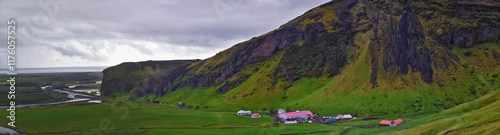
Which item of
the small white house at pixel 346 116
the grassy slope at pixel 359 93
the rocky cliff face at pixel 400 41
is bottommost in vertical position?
the small white house at pixel 346 116

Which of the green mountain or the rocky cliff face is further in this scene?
the rocky cliff face

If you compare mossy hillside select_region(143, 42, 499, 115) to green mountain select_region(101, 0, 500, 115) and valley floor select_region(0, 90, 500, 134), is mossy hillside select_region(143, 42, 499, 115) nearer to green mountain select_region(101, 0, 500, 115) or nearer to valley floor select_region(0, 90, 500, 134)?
green mountain select_region(101, 0, 500, 115)

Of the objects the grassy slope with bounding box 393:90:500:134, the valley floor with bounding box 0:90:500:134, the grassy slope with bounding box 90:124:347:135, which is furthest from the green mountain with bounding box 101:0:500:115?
the grassy slope with bounding box 393:90:500:134

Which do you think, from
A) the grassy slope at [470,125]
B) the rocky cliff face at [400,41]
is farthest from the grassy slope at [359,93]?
the grassy slope at [470,125]

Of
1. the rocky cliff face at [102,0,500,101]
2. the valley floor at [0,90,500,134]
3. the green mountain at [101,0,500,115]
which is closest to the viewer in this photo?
the valley floor at [0,90,500,134]

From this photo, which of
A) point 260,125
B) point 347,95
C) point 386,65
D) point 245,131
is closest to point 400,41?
point 386,65

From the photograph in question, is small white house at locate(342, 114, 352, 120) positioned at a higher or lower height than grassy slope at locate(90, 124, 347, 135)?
lower

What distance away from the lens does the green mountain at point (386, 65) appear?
382 feet

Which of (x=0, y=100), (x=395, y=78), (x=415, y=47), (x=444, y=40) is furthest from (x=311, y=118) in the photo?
(x=0, y=100)

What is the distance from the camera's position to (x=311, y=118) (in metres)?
108

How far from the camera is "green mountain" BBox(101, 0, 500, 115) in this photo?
116562 mm

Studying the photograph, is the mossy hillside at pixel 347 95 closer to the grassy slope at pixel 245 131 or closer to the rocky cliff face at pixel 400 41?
the rocky cliff face at pixel 400 41

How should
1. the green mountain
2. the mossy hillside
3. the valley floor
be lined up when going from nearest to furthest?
the valley floor → the mossy hillside → the green mountain

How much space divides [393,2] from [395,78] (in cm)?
5884
